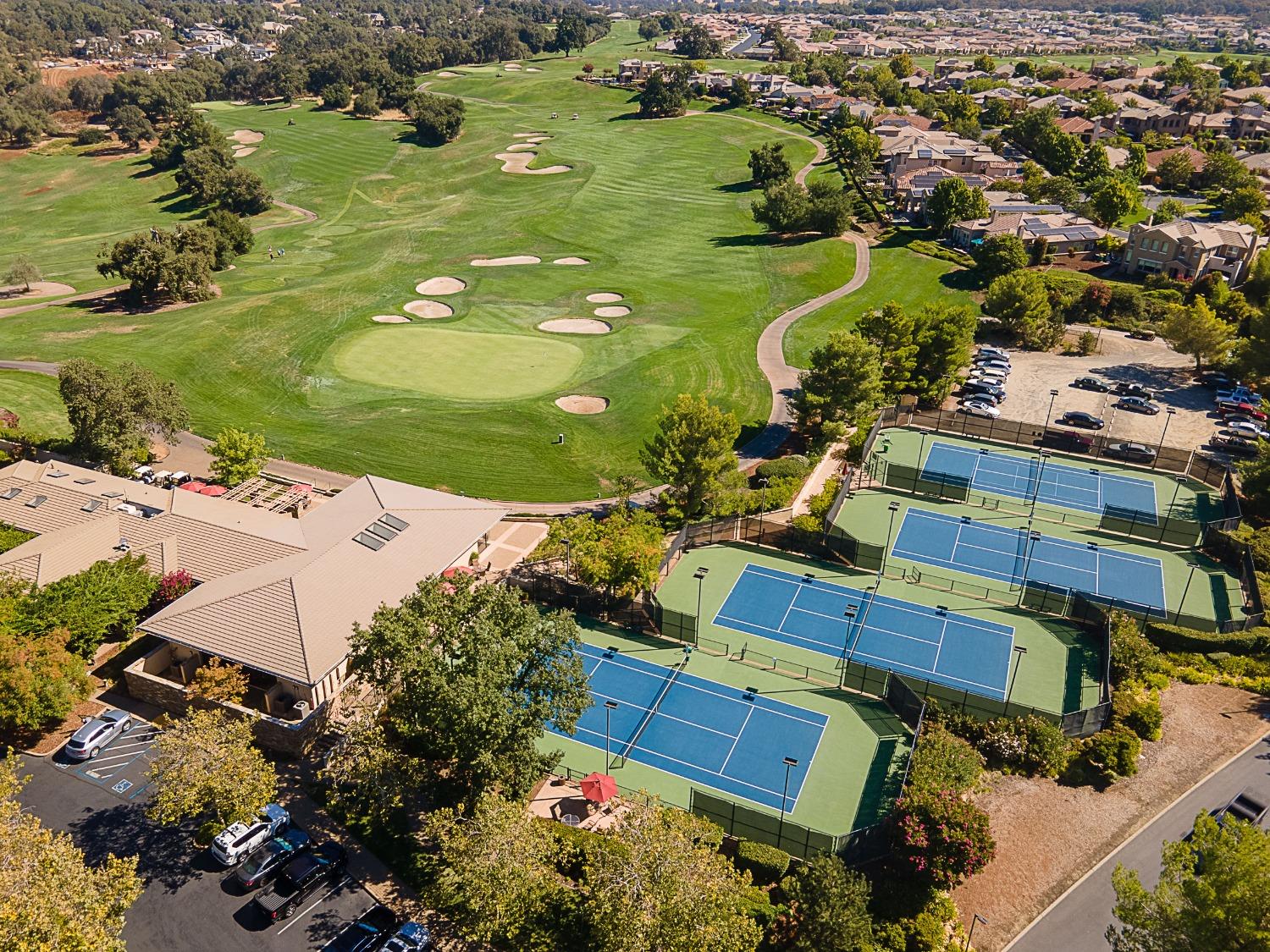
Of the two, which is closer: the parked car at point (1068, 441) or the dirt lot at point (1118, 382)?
the parked car at point (1068, 441)

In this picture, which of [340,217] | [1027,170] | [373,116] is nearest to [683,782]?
[340,217]

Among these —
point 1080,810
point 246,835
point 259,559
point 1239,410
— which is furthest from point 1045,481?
point 246,835

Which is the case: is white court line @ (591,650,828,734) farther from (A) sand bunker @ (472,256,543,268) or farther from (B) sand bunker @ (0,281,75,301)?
(B) sand bunker @ (0,281,75,301)

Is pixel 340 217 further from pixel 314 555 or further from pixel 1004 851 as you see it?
pixel 1004 851

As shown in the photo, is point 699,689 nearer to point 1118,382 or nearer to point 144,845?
point 144,845

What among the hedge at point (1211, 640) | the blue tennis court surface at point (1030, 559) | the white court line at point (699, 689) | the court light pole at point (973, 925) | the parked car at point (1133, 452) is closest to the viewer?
the court light pole at point (973, 925)

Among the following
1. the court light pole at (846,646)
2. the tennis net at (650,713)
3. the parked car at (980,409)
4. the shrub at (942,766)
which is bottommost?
the tennis net at (650,713)

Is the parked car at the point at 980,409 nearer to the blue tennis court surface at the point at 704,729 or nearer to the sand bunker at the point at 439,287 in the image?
the blue tennis court surface at the point at 704,729

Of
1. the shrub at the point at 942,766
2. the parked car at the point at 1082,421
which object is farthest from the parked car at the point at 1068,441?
the shrub at the point at 942,766
